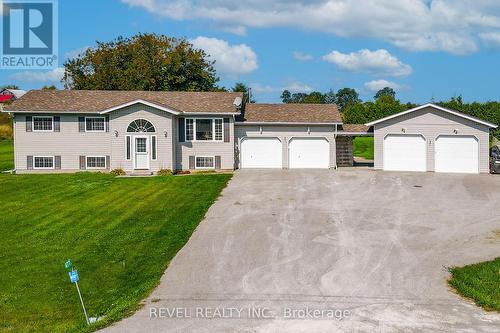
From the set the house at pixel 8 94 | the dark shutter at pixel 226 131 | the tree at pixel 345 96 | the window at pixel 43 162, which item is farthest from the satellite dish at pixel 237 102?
the tree at pixel 345 96

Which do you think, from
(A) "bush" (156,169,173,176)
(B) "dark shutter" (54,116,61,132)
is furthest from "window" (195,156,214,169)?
(B) "dark shutter" (54,116,61,132)

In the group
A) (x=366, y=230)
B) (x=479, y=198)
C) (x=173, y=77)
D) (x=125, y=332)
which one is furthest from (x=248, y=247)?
(x=173, y=77)

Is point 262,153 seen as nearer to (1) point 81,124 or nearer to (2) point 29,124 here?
(1) point 81,124

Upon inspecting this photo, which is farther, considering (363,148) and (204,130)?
(363,148)

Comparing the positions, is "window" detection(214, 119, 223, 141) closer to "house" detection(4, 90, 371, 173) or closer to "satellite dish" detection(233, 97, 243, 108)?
"house" detection(4, 90, 371, 173)

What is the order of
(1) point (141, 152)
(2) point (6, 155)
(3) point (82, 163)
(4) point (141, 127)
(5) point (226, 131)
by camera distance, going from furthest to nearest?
(2) point (6, 155) < (5) point (226, 131) < (3) point (82, 163) < (1) point (141, 152) < (4) point (141, 127)

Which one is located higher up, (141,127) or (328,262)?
(141,127)

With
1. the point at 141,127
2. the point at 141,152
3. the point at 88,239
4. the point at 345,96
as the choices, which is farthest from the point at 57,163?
the point at 345,96
